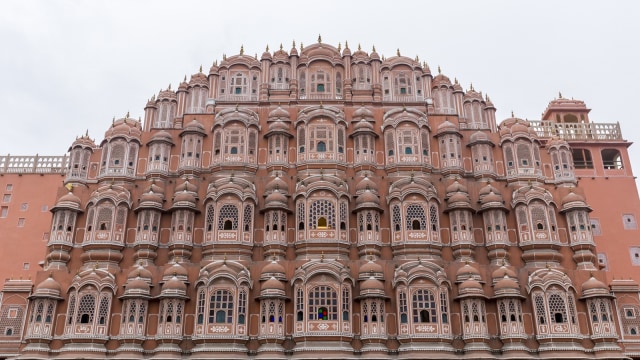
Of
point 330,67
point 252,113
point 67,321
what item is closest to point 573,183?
point 330,67

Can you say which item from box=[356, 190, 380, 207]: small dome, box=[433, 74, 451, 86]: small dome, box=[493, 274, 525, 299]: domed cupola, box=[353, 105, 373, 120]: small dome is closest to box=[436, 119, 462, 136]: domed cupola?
box=[433, 74, 451, 86]: small dome

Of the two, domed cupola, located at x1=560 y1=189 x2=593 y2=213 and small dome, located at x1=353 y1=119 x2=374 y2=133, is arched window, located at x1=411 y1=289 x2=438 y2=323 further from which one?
small dome, located at x1=353 y1=119 x2=374 y2=133

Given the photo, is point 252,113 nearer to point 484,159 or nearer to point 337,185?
point 337,185

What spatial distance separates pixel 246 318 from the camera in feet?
103

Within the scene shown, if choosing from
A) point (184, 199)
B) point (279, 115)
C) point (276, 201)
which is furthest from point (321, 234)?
point (279, 115)

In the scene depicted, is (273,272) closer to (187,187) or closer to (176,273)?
(176,273)

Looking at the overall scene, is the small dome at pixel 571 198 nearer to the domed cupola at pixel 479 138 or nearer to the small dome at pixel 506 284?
the domed cupola at pixel 479 138

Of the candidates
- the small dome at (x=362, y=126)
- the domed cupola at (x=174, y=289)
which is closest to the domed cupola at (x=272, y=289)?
the domed cupola at (x=174, y=289)

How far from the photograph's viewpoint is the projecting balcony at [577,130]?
47.1 meters

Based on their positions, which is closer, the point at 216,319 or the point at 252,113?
the point at 216,319

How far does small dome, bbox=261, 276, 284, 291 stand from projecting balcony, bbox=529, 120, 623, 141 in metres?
27.2

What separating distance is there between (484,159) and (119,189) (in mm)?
23313

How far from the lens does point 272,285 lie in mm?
31281

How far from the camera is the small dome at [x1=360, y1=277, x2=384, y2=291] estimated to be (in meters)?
31.4
